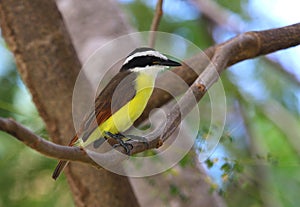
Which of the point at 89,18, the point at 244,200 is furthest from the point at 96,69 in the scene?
the point at 244,200

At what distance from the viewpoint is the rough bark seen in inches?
123

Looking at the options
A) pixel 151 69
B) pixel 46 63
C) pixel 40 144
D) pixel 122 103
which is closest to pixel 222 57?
pixel 151 69

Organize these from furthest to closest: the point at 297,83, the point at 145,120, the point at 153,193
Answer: the point at 297,83 → the point at 153,193 → the point at 145,120

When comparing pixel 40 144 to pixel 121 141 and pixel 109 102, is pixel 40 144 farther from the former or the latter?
pixel 109 102

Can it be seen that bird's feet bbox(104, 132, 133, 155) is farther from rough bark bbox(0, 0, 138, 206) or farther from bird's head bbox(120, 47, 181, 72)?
rough bark bbox(0, 0, 138, 206)

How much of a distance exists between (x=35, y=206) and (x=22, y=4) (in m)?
1.21

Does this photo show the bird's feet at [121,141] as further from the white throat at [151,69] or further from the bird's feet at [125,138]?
the white throat at [151,69]

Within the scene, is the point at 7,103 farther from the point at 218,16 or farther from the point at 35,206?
the point at 218,16

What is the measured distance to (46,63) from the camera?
3.14 metres

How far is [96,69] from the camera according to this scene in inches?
155

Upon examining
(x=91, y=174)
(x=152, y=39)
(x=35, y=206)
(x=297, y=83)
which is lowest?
(x=35, y=206)

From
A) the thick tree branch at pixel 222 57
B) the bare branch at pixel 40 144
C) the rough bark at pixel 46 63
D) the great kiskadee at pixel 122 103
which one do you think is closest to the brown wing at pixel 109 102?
the great kiskadee at pixel 122 103

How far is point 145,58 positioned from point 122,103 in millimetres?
247

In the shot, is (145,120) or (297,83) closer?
(145,120)
